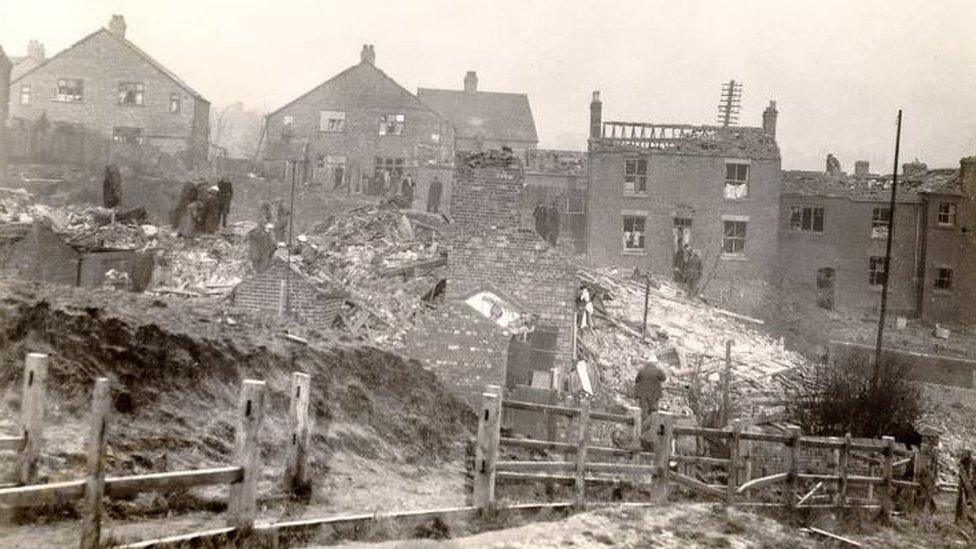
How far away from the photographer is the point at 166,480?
5.57m

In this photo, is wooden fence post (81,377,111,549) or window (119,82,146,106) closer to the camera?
wooden fence post (81,377,111,549)

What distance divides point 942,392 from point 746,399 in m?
10.1

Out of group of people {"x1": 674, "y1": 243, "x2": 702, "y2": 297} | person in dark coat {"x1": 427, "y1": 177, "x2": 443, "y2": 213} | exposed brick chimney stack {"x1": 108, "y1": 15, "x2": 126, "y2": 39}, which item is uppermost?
exposed brick chimney stack {"x1": 108, "y1": 15, "x2": 126, "y2": 39}

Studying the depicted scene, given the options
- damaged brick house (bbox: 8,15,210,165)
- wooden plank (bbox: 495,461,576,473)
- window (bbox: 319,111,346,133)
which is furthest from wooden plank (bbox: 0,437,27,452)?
window (bbox: 319,111,346,133)

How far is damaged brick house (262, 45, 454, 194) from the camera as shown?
154ft

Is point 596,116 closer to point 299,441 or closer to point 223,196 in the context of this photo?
point 223,196

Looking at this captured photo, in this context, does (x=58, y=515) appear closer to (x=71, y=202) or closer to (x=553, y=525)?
(x=553, y=525)

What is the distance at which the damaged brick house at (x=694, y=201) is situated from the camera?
124ft

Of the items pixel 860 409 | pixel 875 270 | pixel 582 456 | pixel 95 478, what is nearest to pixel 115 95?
pixel 860 409

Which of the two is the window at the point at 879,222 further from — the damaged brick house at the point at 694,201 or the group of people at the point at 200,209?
the group of people at the point at 200,209

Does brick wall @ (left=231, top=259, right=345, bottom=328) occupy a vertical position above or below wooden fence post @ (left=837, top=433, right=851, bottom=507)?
above

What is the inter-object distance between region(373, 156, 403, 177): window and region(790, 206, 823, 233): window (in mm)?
20703

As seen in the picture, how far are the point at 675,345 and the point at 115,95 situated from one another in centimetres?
3338

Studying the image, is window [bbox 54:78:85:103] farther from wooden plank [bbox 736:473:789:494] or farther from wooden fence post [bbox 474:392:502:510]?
wooden plank [bbox 736:473:789:494]
